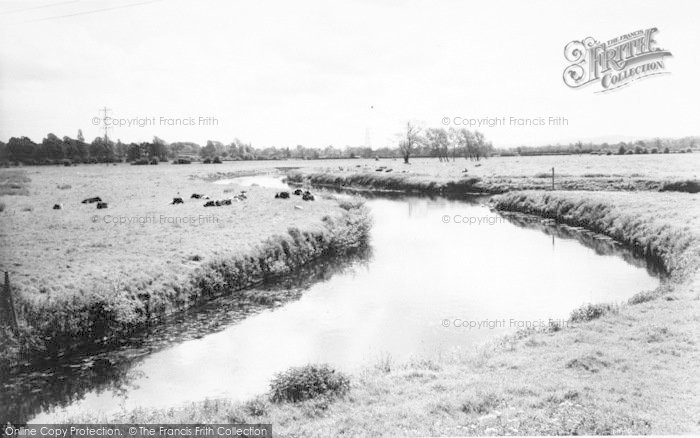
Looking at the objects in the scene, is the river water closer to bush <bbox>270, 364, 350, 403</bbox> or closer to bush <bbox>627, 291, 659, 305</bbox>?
bush <bbox>270, 364, 350, 403</bbox>

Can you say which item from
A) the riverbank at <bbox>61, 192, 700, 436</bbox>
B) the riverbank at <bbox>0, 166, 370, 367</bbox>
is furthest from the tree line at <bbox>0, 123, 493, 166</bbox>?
the riverbank at <bbox>61, 192, 700, 436</bbox>

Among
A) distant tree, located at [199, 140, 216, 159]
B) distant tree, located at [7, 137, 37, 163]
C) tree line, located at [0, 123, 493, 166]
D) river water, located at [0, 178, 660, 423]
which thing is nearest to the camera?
river water, located at [0, 178, 660, 423]

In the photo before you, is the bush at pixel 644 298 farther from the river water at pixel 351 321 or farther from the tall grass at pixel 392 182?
the tall grass at pixel 392 182

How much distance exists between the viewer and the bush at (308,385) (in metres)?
12.2

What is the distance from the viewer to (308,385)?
40.9 feet

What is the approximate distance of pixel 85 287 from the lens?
60.7 ft

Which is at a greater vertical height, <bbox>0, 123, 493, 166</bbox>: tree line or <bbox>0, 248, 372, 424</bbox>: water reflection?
<bbox>0, 123, 493, 166</bbox>: tree line

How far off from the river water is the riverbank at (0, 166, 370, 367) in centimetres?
99

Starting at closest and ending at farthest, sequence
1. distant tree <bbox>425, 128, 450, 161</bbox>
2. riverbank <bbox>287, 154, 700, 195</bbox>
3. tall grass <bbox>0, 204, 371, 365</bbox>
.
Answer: tall grass <bbox>0, 204, 371, 365</bbox> → riverbank <bbox>287, 154, 700, 195</bbox> → distant tree <bbox>425, 128, 450, 161</bbox>

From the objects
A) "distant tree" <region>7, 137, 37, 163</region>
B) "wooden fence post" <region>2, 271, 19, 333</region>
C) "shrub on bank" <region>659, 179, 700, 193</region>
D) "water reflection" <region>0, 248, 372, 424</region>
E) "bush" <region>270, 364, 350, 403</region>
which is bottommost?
"water reflection" <region>0, 248, 372, 424</region>

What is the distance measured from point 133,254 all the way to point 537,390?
1897 cm

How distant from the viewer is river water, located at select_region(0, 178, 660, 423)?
49.5 feet

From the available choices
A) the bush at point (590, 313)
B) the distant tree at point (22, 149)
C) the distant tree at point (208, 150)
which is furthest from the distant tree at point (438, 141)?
the bush at point (590, 313)

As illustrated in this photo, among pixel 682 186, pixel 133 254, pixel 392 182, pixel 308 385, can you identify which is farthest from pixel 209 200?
pixel 682 186
